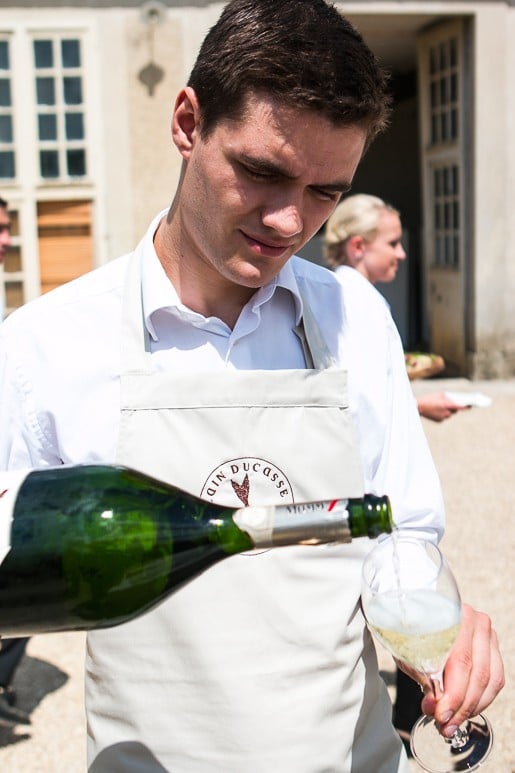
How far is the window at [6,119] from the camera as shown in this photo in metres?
8.93

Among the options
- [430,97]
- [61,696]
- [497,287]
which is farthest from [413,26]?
[61,696]

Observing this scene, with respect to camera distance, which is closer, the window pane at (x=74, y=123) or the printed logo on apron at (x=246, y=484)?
the printed logo on apron at (x=246, y=484)

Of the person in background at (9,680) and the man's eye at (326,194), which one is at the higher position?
the man's eye at (326,194)

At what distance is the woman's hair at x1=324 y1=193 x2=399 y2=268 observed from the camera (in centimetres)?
465

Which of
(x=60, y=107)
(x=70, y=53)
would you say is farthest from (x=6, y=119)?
(x=70, y=53)

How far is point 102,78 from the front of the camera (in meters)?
8.92

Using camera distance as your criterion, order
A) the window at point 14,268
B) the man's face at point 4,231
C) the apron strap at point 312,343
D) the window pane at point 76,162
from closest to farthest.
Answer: the apron strap at point 312,343, the man's face at point 4,231, the window pane at point 76,162, the window at point 14,268

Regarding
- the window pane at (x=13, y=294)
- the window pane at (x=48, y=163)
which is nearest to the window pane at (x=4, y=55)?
the window pane at (x=48, y=163)

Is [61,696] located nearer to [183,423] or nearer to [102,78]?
[183,423]

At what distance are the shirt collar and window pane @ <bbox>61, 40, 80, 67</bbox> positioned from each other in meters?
7.81

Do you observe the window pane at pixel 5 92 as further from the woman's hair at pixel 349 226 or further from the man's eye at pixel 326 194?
the man's eye at pixel 326 194

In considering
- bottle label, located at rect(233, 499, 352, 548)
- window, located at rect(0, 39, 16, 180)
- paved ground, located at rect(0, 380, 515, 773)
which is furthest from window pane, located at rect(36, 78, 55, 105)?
bottle label, located at rect(233, 499, 352, 548)

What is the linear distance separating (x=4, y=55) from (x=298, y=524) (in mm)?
8677

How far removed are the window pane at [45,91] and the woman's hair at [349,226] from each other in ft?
16.7
